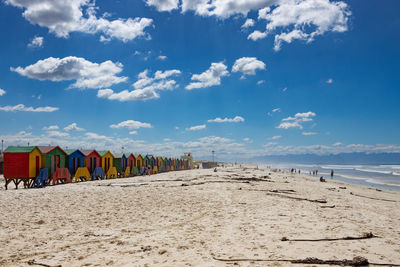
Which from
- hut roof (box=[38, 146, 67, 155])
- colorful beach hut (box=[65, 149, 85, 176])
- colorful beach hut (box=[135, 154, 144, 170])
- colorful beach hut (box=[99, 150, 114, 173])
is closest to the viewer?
hut roof (box=[38, 146, 67, 155])

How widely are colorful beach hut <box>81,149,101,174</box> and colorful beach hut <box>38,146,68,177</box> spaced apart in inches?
137

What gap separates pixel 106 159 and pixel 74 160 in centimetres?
551

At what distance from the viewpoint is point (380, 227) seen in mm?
9359

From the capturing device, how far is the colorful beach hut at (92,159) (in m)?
29.1

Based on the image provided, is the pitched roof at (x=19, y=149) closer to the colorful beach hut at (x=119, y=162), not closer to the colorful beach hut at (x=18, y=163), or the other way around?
the colorful beach hut at (x=18, y=163)

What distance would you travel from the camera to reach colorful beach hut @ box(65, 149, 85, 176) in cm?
2681

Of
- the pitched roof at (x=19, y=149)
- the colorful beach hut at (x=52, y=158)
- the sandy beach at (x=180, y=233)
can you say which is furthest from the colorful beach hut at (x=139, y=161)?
the sandy beach at (x=180, y=233)

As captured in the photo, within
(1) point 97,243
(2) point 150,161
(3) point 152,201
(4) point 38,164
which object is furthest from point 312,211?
(2) point 150,161

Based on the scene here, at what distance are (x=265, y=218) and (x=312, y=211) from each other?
8.99ft

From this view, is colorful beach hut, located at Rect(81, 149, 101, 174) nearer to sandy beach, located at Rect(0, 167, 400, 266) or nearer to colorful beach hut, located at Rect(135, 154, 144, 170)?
colorful beach hut, located at Rect(135, 154, 144, 170)

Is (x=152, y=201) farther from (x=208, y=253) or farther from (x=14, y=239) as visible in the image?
(x=208, y=253)

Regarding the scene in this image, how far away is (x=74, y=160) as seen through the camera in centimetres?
2731

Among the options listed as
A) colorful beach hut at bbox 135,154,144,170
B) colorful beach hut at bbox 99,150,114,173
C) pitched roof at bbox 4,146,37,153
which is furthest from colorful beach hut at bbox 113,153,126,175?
pitched roof at bbox 4,146,37,153

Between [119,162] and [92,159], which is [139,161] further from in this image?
[92,159]
